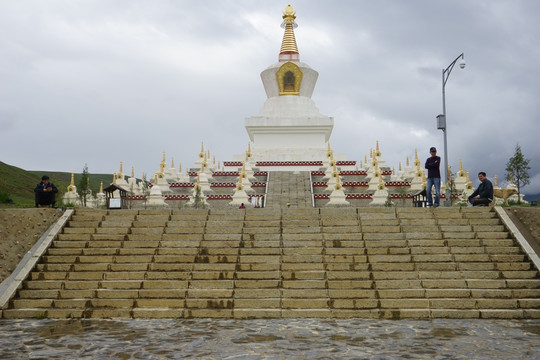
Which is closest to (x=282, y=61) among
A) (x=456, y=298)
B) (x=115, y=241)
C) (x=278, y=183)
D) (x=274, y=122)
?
(x=274, y=122)

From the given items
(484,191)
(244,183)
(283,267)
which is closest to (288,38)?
(244,183)

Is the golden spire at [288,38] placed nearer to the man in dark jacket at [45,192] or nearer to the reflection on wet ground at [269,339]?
the man in dark jacket at [45,192]

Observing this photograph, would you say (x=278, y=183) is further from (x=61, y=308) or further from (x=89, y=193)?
(x=61, y=308)

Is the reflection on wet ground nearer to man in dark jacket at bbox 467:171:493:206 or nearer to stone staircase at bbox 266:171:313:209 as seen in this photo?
man in dark jacket at bbox 467:171:493:206

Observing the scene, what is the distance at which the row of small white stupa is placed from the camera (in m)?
22.6

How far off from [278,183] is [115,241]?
591 inches

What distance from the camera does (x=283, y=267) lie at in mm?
11898

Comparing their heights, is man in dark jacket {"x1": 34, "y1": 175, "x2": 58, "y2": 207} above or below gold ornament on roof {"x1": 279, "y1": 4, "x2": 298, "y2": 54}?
below

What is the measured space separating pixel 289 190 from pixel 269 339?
58.0 ft

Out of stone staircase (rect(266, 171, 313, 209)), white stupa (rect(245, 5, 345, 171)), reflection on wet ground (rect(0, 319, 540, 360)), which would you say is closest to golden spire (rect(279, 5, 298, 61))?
white stupa (rect(245, 5, 345, 171))

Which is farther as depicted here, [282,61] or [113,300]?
[282,61]

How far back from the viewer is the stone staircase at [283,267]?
10516mm

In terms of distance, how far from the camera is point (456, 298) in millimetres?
10750

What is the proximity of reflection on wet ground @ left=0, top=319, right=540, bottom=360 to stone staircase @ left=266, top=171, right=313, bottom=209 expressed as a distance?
13.1 meters
